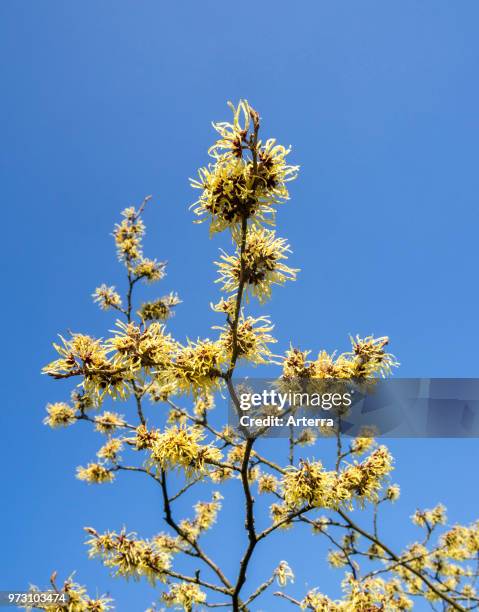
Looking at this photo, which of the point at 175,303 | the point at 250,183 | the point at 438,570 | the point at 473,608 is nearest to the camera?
the point at 250,183

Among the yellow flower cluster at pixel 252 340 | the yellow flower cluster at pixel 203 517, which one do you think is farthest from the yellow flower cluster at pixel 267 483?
the yellow flower cluster at pixel 252 340

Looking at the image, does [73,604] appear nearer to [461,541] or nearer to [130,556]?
[130,556]

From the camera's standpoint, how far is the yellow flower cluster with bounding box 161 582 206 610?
5668 mm

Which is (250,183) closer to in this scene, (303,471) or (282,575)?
(303,471)

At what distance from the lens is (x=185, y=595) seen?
5730 millimetres

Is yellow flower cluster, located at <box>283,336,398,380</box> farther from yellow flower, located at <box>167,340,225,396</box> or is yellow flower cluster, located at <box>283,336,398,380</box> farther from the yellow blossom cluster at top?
the yellow blossom cluster at top

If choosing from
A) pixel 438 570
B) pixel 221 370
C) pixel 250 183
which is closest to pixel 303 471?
pixel 221 370

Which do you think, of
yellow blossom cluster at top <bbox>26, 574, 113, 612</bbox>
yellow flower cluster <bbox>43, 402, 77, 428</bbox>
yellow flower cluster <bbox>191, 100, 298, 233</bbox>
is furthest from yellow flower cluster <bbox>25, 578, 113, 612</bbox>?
yellow flower cluster <bbox>191, 100, 298, 233</bbox>

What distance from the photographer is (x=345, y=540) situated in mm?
8023

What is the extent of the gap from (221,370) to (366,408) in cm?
289

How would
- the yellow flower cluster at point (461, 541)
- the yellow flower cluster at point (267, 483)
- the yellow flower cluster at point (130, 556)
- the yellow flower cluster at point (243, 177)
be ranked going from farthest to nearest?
the yellow flower cluster at point (461, 541), the yellow flower cluster at point (267, 483), the yellow flower cluster at point (130, 556), the yellow flower cluster at point (243, 177)

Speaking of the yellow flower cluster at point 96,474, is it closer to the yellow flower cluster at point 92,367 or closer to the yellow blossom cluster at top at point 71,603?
the yellow blossom cluster at top at point 71,603

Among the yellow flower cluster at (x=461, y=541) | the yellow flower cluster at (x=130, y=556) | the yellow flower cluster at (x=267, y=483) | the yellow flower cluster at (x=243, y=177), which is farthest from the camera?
the yellow flower cluster at (x=461, y=541)

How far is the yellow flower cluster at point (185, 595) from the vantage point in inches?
223
